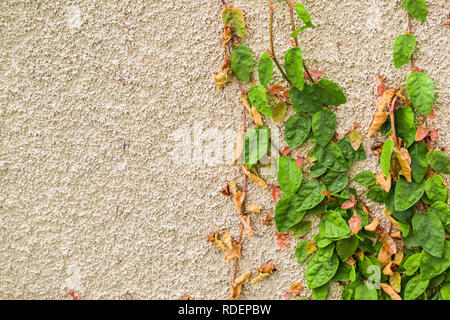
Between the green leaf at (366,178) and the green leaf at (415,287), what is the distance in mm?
212

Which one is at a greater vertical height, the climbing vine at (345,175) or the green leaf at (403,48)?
the green leaf at (403,48)

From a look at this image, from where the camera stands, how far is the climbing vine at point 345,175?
73 cm

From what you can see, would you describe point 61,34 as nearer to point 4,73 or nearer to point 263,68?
point 4,73

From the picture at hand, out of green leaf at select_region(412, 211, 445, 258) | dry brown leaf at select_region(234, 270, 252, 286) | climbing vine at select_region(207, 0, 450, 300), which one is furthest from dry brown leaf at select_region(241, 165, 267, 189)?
green leaf at select_region(412, 211, 445, 258)

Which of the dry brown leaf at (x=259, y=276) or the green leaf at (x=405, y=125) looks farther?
the dry brown leaf at (x=259, y=276)

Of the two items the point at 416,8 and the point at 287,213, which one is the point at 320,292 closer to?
the point at 287,213

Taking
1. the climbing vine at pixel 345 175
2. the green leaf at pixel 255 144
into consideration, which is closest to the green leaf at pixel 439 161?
the climbing vine at pixel 345 175

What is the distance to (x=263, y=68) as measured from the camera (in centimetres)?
75

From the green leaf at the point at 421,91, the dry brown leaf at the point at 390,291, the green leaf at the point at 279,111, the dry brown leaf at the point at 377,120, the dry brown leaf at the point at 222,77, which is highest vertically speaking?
the dry brown leaf at the point at 222,77

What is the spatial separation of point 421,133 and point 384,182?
0.39 feet

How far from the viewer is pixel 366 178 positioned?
30.4 inches

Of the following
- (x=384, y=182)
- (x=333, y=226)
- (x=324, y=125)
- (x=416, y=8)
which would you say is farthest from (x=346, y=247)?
(x=416, y=8)

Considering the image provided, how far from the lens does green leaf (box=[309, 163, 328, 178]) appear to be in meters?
0.78

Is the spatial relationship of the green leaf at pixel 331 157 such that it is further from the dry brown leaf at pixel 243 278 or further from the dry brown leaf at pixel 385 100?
the dry brown leaf at pixel 243 278
